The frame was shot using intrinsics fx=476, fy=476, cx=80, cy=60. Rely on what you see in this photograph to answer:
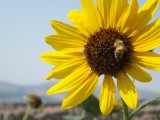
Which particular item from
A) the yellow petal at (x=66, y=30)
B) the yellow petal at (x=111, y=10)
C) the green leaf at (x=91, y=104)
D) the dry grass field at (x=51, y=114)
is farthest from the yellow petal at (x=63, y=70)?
the dry grass field at (x=51, y=114)

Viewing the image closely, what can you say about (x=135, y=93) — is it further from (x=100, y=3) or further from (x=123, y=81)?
(x=100, y=3)

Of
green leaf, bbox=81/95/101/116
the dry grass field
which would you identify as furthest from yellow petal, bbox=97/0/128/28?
the dry grass field

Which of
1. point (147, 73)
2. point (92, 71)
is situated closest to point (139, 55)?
point (147, 73)

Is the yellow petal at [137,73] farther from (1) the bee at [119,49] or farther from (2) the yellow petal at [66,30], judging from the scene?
(2) the yellow petal at [66,30]

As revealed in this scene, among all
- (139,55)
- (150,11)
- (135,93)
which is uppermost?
(150,11)

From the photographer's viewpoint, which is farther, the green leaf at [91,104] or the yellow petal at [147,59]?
the green leaf at [91,104]

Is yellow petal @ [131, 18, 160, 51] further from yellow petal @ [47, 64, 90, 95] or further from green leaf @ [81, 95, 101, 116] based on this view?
green leaf @ [81, 95, 101, 116]
